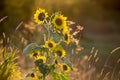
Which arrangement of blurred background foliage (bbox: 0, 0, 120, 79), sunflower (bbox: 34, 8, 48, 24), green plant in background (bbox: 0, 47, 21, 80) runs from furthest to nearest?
blurred background foliage (bbox: 0, 0, 120, 79)
green plant in background (bbox: 0, 47, 21, 80)
sunflower (bbox: 34, 8, 48, 24)

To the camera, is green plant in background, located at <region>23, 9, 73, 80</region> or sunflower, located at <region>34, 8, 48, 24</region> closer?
green plant in background, located at <region>23, 9, 73, 80</region>

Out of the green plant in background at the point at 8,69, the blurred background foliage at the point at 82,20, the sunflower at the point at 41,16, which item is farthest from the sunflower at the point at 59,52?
the blurred background foliage at the point at 82,20

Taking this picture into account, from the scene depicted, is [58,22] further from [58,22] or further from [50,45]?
[50,45]

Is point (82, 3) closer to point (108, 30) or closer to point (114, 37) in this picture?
point (108, 30)

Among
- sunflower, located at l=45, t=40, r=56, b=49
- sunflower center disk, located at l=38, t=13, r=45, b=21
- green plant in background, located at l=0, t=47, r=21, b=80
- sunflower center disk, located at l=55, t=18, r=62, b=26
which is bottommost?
sunflower, located at l=45, t=40, r=56, b=49

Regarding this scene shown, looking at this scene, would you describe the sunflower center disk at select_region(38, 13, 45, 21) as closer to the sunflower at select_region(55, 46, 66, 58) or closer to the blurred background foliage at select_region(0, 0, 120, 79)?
the sunflower at select_region(55, 46, 66, 58)

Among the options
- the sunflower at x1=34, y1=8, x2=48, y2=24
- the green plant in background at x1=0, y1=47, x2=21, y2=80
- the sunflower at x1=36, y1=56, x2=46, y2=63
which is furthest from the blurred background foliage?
the sunflower at x1=36, y1=56, x2=46, y2=63

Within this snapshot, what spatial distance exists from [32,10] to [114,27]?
196 inches

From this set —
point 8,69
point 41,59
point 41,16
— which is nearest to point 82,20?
point 8,69

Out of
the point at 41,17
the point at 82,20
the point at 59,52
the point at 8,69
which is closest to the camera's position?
the point at 59,52

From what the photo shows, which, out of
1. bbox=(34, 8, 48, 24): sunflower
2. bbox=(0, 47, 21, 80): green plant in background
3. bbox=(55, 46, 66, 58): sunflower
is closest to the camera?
bbox=(55, 46, 66, 58): sunflower

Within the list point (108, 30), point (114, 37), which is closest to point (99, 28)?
point (108, 30)

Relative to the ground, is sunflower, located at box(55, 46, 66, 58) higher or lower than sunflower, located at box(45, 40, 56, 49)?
lower

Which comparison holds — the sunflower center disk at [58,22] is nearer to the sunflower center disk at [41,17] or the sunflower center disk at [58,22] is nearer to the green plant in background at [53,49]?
the green plant in background at [53,49]
